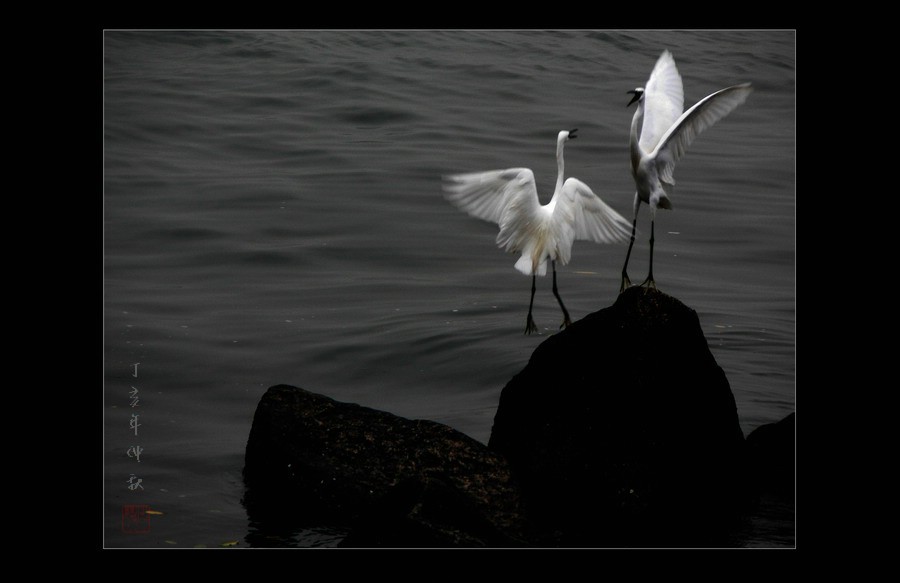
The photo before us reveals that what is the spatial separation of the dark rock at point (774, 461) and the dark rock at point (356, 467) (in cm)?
185

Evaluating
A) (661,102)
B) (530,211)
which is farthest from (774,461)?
(661,102)

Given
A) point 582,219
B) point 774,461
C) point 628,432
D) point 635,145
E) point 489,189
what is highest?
point 635,145

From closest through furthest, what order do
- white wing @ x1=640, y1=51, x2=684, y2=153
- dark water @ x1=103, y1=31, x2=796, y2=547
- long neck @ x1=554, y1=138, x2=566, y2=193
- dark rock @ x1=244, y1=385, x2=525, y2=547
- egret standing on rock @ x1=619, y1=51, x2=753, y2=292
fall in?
dark rock @ x1=244, y1=385, x2=525, y2=547 → egret standing on rock @ x1=619, y1=51, x2=753, y2=292 → long neck @ x1=554, y1=138, x2=566, y2=193 → white wing @ x1=640, y1=51, x2=684, y2=153 → dark water @ x1=103, y1=31, x2=796, y2=547

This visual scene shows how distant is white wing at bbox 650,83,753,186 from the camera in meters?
7.60

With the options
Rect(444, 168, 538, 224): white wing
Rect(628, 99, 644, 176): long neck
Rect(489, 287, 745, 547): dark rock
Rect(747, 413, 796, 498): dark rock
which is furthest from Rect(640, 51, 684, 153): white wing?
Rect(747, 413, 796, 498): dark rock

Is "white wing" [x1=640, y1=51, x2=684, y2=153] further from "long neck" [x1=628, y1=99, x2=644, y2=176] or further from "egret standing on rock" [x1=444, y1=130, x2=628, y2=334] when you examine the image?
"egret standing on rock" [x1=444, y1=130, x2=628, y2=334]

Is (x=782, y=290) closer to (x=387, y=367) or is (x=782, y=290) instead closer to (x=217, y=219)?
(x=387, y=367)

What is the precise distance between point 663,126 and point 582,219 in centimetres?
125

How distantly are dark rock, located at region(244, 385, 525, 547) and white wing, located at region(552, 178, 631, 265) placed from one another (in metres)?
1.74

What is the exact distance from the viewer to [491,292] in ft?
43.8

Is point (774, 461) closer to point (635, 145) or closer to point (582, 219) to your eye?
point (582, 219)

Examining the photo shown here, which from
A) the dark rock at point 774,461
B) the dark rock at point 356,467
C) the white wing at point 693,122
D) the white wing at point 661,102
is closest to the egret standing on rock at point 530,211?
the white wing at point 693,122

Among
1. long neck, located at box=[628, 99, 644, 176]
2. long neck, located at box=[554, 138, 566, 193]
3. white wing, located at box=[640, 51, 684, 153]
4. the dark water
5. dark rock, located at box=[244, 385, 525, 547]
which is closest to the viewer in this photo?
dark rock, located at box=[244, 385, 525, 547]

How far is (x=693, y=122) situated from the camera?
784 centimetres
